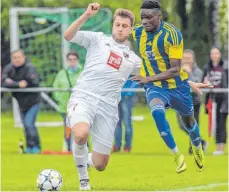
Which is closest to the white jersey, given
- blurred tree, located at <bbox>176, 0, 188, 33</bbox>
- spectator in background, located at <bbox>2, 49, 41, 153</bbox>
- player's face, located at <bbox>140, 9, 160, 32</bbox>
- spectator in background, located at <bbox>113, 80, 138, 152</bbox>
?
player's face, located at <bbox>140, 9, 160, 32</bbox>

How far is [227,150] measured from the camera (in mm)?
19672

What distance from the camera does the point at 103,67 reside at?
1249 cm

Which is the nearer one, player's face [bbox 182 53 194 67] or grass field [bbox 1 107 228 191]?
grass field [bbox 1 107 228 191]

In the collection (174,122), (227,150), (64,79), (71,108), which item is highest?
(71,108)

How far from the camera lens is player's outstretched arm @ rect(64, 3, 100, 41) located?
11680 millimetres

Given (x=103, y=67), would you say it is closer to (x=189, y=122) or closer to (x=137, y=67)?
(x=137, y=67)

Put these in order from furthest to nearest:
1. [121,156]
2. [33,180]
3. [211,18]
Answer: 1. [211,18]
2. [121,156]
3. [33,180]

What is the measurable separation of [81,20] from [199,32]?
88.8 ft

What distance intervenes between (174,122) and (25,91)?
1014 cm

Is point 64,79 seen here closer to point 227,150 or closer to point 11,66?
point 11,66

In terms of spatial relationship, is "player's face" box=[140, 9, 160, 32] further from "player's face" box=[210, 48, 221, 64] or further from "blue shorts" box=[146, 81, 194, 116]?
"player's face" box=[210, 48, 221, 64]

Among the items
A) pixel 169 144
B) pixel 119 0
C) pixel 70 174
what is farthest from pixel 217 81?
pixel 119 0

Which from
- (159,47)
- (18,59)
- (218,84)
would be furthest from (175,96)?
(18,59)

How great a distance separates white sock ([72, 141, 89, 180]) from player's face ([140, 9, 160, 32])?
1.88m
